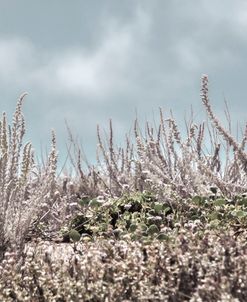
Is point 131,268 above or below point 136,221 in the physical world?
below

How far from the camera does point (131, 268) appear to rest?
471 cm

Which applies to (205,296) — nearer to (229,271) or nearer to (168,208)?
(229,271)

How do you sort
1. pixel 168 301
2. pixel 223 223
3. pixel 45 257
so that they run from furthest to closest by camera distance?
pixel 223 223 → pixel 45 257 → pixel 168 301

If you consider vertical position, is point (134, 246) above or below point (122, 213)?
below

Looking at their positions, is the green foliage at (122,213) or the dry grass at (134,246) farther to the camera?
the green foliage at (122,213)

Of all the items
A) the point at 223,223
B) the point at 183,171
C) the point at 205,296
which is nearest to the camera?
the point at 205,296

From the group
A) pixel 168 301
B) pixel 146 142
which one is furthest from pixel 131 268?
pixel 146 142

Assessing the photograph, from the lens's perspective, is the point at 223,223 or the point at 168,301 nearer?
the point at 168,301

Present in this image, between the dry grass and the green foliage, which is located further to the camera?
the green foliage

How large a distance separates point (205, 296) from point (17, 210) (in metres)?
3.27

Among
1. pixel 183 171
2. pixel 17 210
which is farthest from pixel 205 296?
pixel 183 171

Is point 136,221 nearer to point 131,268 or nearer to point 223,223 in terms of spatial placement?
point 223,223

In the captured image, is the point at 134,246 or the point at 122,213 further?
the point at 122,213

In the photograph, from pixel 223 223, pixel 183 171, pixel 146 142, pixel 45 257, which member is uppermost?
pixel 146 142
